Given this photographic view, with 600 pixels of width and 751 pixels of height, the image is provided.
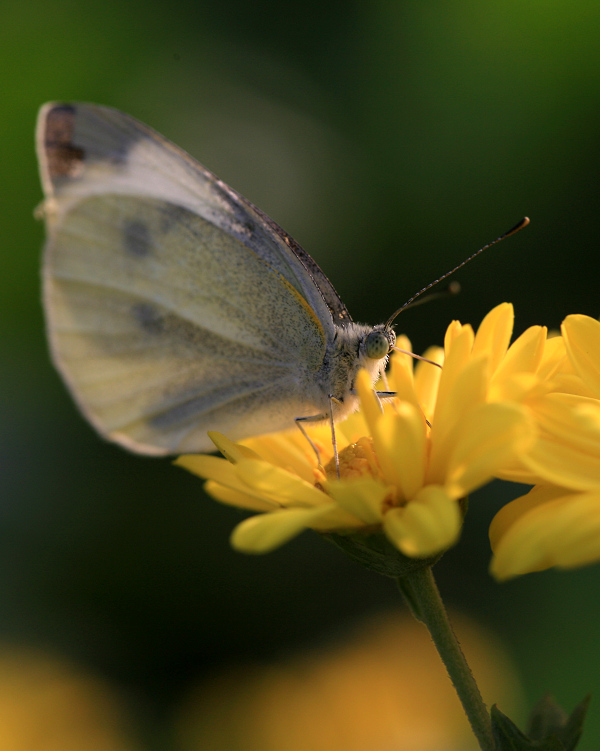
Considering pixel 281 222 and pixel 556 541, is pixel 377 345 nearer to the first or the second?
pixel 556 541

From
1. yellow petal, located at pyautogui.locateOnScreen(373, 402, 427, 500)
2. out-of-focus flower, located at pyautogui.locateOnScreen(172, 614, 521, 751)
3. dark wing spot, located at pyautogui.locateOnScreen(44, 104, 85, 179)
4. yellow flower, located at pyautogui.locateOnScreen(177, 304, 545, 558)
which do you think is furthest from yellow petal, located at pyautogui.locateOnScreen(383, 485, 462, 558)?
out-of-focus flower, located at pyautogui.locateOnScreen(172, 614, 521, 751)

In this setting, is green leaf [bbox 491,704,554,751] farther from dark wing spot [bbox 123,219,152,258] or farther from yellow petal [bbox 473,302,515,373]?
dark wing spot [bbox 123,219,152,258]

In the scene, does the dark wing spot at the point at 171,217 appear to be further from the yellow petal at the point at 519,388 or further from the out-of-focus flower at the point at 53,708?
the out-of-focus flower at the point at 53,708

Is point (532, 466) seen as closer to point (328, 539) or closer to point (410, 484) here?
point (410, 484)

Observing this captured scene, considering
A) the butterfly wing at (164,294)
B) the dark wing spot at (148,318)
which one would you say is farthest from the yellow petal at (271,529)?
the dark wing spot at (148,318)

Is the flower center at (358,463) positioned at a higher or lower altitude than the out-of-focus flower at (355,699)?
higher

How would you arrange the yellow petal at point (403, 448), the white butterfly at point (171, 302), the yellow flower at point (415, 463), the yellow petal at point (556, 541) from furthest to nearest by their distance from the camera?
the white butterfly at point (171, 302) → the yellow petal at point (403, 448) → the yellow flower at point (415, 463) → the yellow petal at point (556, 541)

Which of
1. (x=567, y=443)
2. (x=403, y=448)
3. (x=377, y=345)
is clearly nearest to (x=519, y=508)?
(x=567, y=443)
